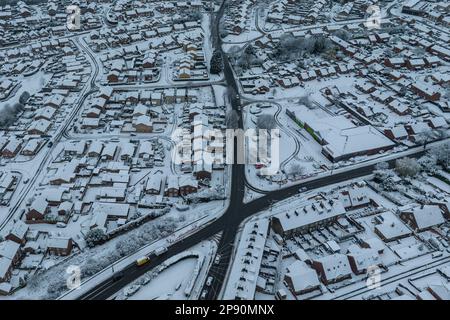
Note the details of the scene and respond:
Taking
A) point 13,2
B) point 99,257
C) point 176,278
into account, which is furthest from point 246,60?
point 13,2

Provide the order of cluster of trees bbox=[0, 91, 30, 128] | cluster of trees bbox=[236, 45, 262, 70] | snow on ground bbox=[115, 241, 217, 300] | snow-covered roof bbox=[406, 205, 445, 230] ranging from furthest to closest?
cluster of trees bbox=[236, 45, 262, 70] < cluster of trees bbox=[0, 91, 30, 128] < snow-covered roof bbox=[406, 205, 445, 230] < snow on ground bbox=[115, 241, 217, 300]

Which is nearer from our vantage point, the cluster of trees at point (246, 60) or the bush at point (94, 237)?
the bush at point (94, 237)

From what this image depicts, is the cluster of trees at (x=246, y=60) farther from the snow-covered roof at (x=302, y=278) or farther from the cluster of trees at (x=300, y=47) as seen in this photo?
the snow-covered roof at (x=302, y=278)

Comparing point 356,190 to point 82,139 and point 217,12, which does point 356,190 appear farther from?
point 217,12

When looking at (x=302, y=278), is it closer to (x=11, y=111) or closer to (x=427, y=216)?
(x=427, y=216)

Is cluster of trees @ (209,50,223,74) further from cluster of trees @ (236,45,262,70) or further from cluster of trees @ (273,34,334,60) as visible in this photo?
cluster of trees @ (273,34,334,60)

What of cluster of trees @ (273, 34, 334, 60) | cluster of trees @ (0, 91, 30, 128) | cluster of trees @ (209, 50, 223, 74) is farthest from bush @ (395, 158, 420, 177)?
cluster of trees @ (0, 91, 30, 128)

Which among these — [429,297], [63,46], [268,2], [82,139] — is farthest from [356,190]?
[268,2]

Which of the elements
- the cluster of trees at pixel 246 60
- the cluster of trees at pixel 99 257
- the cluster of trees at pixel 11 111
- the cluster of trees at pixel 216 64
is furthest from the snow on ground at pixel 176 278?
the cluster of trees at pixel 246 60

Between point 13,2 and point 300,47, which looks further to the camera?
point 13,2

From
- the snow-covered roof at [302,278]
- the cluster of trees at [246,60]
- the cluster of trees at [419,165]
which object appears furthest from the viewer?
the cluster of trees at [246,60]

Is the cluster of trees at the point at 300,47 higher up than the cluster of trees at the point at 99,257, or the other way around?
the cluster of trees at the point at 99,257
